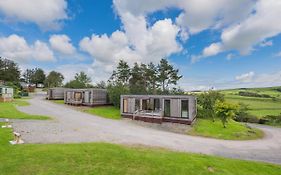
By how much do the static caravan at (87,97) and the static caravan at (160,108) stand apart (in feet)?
30.1

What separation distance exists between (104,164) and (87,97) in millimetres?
26431

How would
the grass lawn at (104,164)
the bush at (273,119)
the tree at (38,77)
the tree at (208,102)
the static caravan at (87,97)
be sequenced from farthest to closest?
the tree at (38,77) < the static caravan at (87,97) < the bush at (273,119) < the tree at (208,102) < the grass lawn at (104,164)

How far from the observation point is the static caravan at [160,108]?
20641 millimetres

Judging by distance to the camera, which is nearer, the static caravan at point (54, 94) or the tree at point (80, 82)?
the static caravan at point (54, 94)

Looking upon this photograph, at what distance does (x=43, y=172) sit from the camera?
20.5 ft

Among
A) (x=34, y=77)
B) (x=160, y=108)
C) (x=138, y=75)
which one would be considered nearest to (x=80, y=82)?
(x=138, y=75)

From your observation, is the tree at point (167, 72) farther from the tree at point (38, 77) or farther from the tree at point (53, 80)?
the tree at point (38, 77)

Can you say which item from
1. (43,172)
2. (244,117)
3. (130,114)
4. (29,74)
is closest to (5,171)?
(43,172)

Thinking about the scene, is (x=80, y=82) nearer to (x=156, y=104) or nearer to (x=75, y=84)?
(x=75, y=84)

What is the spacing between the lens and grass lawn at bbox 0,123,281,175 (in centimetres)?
656

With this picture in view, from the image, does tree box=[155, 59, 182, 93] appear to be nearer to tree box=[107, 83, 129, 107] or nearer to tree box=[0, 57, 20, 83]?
tree box=[107, 83, 129, 107]

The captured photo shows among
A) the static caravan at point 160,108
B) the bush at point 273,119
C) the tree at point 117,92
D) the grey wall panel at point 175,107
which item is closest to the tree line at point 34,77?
the tree at point 117,92

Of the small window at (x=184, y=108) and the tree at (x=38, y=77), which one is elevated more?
the tree at (x=38, y=77)

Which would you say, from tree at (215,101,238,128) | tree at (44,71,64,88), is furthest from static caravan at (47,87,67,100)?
tree at (215,101,238,128)
